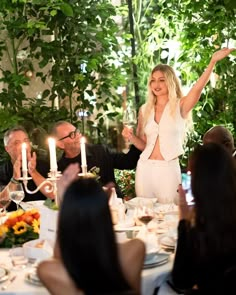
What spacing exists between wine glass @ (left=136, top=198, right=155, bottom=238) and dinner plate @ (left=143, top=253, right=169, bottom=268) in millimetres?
255

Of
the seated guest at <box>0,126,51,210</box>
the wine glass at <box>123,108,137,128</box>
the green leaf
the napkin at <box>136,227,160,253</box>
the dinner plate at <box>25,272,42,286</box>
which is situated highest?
the green leaf

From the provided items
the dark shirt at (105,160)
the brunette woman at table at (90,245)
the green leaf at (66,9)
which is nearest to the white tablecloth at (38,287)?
the brunette woman at table at (90,245)

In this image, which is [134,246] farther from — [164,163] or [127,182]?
[127,182]

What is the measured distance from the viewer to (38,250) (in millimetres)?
2070

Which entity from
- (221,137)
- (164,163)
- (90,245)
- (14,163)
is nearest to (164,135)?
(164,163)

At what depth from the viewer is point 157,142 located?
3680 millimetres

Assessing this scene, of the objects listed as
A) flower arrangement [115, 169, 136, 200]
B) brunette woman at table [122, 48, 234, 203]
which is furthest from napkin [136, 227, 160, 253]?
flower arrangement [115, 169, 136, 200]

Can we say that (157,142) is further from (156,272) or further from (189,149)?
(156,272)

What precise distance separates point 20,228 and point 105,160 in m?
1.52

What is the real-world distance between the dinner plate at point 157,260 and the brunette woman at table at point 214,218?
22 centimetres

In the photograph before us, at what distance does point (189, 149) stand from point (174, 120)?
109 centimetres

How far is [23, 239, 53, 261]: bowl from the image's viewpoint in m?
2.07

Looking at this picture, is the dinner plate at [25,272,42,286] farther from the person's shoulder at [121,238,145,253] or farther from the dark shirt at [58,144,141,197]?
the dark shirt at [58,144,141,197]

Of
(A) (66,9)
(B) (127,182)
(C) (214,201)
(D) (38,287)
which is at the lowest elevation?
(B) (127,182)
